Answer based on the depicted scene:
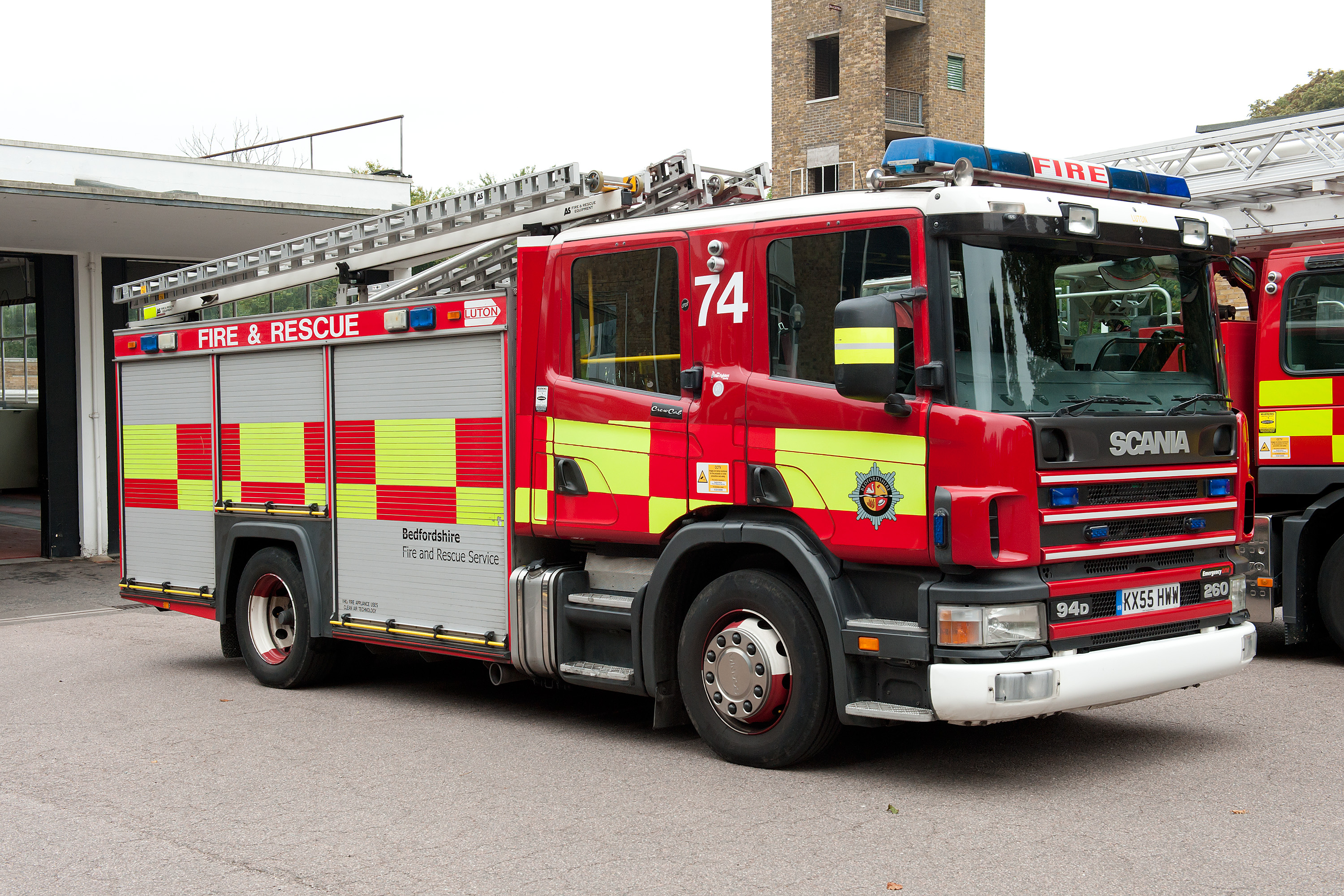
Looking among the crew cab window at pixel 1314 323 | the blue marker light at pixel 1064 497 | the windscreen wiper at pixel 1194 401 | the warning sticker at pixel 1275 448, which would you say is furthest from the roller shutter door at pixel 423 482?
the crew cab window at pixel 1314 323

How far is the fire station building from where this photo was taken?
15734 mm

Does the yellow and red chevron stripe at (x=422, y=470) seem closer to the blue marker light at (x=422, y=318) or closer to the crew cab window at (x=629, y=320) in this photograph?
the blue marker light at (x=422, y=318)

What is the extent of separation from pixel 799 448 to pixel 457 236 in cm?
326

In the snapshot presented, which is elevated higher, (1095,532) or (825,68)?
(825,68)

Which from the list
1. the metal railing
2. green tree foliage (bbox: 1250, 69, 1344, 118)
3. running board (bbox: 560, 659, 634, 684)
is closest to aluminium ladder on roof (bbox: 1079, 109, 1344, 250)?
running board (bbox: 560, 659, 634, 684)

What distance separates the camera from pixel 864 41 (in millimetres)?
36219

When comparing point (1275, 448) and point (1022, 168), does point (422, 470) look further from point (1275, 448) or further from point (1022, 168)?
point (1275, 448)

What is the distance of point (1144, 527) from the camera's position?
6.18 meters

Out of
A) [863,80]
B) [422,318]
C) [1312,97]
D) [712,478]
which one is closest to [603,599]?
[712,478]

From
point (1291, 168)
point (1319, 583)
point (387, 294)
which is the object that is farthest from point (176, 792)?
point (1291, 168)

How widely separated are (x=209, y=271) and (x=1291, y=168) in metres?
8.10

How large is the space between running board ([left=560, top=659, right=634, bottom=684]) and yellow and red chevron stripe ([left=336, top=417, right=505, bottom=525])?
97 cm

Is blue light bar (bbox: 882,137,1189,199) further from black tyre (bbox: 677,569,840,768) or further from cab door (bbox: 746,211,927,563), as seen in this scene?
black tyre (bbox: 677,569,840,768)

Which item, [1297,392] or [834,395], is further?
[1297,392]
